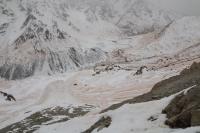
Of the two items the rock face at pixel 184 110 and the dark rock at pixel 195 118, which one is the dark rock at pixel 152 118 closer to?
the rock face at pixel 184 110

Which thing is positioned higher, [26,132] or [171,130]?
[171,130]

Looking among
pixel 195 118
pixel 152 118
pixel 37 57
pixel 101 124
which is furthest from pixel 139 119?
pixel 37 57

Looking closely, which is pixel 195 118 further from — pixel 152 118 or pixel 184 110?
pixel 152 118

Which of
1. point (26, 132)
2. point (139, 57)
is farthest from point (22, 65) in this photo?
point (26, 132)

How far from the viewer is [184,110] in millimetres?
14328

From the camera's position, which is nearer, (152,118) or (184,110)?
(184,110)

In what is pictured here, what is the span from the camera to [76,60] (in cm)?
19525

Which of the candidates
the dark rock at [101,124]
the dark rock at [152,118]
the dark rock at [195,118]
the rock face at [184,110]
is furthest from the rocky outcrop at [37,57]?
the dark rock at [195,118]

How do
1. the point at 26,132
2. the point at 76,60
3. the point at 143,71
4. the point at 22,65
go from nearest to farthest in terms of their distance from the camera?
1. the point at 26,132
2. the point at 143,71
3. the point at 22,65
4. the point at 76,60

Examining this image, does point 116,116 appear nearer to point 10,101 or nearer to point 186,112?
point 186,112

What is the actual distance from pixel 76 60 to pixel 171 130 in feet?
596

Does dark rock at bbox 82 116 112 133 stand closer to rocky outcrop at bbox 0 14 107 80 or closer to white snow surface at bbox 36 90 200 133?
white snow surface at bbox 36 90 200 133

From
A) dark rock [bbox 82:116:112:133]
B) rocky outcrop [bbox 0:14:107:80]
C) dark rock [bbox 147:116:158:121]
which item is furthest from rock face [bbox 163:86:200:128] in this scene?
rocky outcrop [bbox 0:14:107:80]

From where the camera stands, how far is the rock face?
44.0 feet
